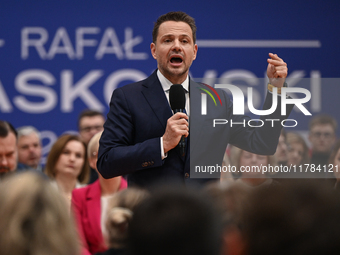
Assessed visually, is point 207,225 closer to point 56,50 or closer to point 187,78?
point 187,78

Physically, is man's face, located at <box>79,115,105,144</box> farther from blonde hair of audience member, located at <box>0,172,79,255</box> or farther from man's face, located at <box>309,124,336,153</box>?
blonde hair of audience member, located at <box>0,172,79,255</box>

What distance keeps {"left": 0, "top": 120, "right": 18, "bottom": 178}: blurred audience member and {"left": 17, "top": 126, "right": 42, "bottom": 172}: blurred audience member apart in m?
0.74

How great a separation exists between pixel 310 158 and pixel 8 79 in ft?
14.2

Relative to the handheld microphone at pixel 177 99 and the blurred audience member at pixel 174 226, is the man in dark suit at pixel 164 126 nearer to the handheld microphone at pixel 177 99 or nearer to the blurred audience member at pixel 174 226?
the handheld microphone at pixel 177 99

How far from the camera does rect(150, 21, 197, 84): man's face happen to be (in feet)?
7.68

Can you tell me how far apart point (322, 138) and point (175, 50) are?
851 mm

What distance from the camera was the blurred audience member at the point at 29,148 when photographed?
15.1ft

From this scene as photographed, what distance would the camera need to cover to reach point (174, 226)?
1171 mm

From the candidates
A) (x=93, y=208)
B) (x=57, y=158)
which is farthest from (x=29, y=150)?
(x=93, y=208)

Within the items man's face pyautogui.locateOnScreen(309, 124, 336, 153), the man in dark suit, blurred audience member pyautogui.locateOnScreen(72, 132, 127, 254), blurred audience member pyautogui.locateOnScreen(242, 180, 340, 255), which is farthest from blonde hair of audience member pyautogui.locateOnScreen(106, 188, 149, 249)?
blurred audience member pyautogui.locateOnScreen(72, 132, 127, 254)

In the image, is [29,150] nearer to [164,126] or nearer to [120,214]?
[164,126]

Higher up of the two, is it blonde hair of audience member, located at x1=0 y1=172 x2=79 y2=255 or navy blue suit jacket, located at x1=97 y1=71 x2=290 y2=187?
navy blue suit jacket, located at x1=97 y1=71 x2=290 y2=187

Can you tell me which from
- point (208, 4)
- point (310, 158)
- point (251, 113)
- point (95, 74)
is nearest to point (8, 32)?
point (95, 74)

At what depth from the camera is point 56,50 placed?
216 inches
